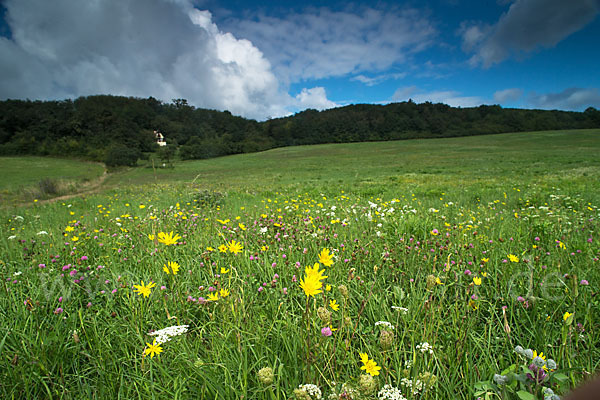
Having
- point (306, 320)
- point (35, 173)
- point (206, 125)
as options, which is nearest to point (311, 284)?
point (306, 320)

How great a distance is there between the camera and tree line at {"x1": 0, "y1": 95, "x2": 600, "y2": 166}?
64.4 m

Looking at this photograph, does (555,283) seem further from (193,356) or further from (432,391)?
(193,356)

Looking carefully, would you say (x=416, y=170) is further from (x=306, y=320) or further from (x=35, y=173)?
(x=35, y=173)

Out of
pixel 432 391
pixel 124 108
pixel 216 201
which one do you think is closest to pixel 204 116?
pixel 124 108

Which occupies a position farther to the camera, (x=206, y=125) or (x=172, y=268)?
(x=206, y=125)

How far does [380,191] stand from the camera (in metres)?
8.77

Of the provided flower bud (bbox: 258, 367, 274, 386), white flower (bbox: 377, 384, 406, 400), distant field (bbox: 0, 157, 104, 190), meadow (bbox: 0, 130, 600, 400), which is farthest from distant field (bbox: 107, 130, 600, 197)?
distant field (bbox: 0, 157, 104, 190)

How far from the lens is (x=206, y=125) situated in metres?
97.2

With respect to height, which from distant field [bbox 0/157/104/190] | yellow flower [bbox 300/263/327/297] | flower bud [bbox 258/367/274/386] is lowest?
flower bud [bbox 258/367/274/386]

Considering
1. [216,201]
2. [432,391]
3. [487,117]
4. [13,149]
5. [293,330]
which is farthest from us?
[487,117]

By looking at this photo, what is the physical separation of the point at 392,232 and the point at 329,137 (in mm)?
87142

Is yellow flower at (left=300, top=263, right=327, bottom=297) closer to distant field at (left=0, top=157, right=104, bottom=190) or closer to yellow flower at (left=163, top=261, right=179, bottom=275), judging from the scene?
yellow flower at (left=163, top=261, right=179, bottom=275)

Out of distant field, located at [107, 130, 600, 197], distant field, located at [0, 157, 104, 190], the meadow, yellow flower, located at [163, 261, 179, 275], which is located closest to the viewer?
the meadow

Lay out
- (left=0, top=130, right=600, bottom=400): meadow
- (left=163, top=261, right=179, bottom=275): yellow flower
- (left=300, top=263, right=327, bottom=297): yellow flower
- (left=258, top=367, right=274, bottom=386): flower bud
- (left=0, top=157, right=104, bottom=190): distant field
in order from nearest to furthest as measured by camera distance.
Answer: (left=258, top=367, right=274, bottom=386): flower bud → (left=300, top=263, right=327, bottom=297): yellow flower → (left=0, top=130, right=600, bottom=400): meadow → (left=163, top=261, right=179, bottom=275): yellow flower → (left=0, top=157, right=104, bottom=190): distant field
